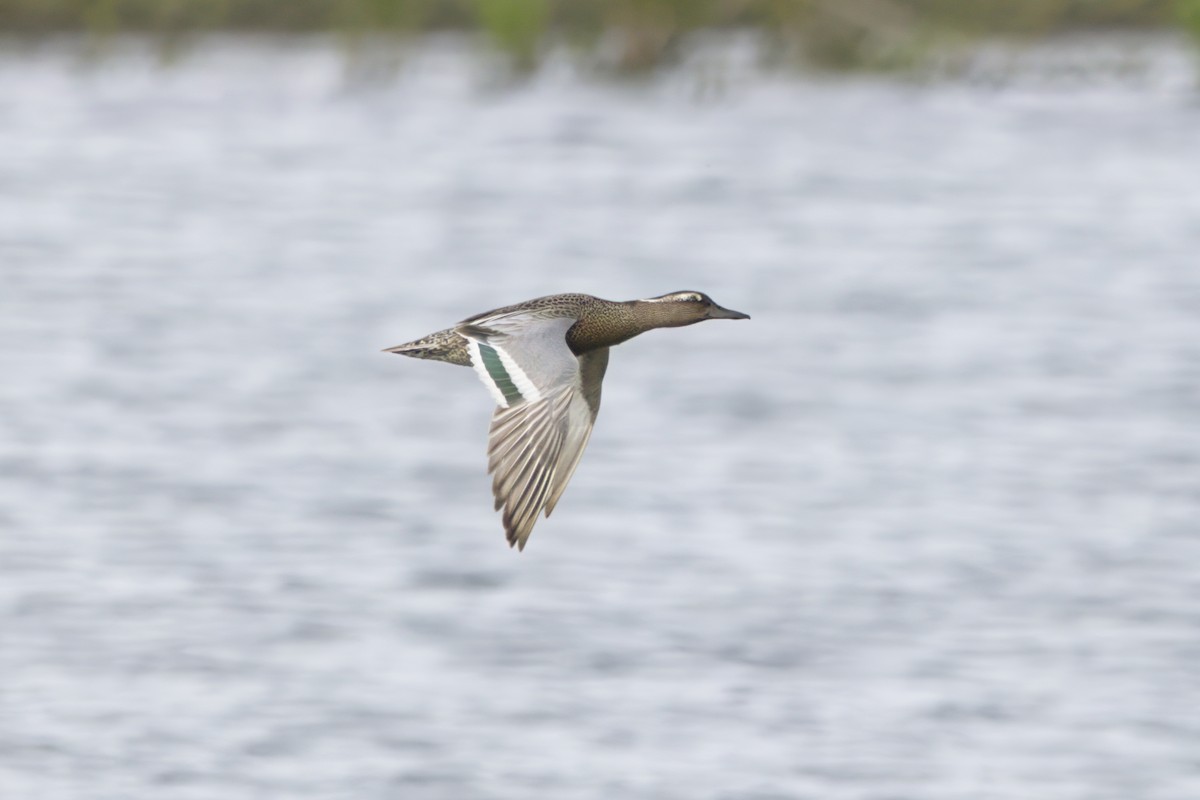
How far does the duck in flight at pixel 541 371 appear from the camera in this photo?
5.43 metres

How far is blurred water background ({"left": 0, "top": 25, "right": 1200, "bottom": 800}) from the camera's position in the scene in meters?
8.88

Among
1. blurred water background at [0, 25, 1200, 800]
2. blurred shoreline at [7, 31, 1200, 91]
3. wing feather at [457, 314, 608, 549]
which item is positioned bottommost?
blurred water background at [0, 25, 1200, 800]

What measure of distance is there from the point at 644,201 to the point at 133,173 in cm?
631

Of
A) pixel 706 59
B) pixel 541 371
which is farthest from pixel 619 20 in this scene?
pixel 541 371

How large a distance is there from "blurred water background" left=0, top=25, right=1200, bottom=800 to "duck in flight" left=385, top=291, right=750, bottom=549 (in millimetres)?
2464

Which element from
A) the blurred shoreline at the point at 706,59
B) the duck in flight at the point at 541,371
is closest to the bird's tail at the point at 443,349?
the duck in flight at the point at 541,371

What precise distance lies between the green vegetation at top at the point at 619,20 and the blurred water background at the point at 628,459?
32.2 inches

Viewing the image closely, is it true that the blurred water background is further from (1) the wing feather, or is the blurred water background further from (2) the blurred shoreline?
(1) the wing feather

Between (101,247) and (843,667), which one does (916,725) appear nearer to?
(843,667)

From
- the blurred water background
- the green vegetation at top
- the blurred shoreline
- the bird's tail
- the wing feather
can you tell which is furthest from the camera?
the blurred shoreline

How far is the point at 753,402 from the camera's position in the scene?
16.1 meters

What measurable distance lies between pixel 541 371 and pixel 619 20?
22.8 meters

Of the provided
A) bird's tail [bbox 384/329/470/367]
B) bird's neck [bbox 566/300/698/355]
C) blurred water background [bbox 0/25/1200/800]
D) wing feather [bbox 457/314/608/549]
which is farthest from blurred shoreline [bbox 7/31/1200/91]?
wing feather [bbox 457/314/608/549]

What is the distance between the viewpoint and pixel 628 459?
1391cm
